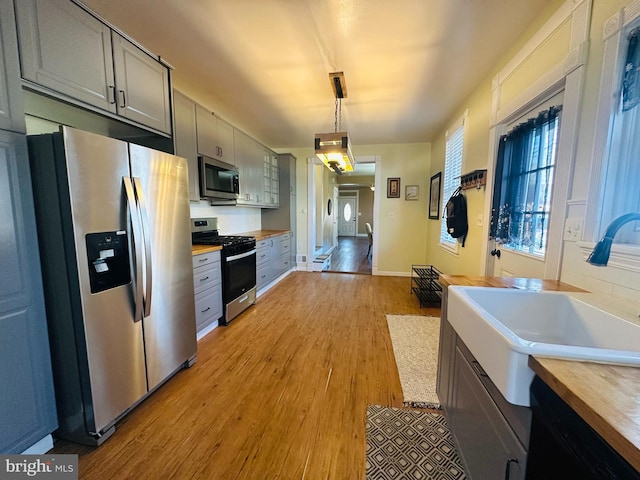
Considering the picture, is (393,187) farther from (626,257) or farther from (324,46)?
(626,257)

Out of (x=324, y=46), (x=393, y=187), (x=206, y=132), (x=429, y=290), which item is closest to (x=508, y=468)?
(x=324, y=46)

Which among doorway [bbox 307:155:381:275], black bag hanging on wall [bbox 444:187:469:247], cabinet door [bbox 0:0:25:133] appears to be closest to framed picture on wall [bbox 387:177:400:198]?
doorway [bbox 307:155:381:275]

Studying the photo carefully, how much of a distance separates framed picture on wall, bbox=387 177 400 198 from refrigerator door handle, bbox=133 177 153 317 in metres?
4.34

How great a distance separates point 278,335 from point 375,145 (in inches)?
160

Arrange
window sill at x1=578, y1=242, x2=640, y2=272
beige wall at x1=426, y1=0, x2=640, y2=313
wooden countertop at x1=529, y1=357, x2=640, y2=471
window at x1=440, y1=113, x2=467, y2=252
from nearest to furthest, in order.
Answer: wooden countertop at x1=529, y1=357, x2=640, y2=471 → window sill at x1=578, y1=242, x2=640, y2=272 → beige wall at x1=426, y1=0, x2=640, y2=313 → window at x1=440, y1=113, x2=467, y2=252

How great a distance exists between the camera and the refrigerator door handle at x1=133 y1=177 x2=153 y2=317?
1.52 metres

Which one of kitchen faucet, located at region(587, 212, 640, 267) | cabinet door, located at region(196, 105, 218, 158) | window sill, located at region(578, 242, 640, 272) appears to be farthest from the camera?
cabinet door, located at region(196, 105, 218, 158)

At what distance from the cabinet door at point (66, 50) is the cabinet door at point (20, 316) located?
0.38 m

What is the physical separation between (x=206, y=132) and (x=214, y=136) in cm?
15

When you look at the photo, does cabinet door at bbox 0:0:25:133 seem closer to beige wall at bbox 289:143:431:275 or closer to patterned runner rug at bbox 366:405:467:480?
patterned runner rug at bbox 366:405:467:480

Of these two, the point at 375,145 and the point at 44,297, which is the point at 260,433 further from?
the point at 375,145

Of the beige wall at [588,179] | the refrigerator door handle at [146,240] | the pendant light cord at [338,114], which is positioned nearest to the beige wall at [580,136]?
the beige wall at [588,179]

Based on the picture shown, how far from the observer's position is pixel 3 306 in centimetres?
113

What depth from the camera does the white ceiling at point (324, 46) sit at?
172 cm
